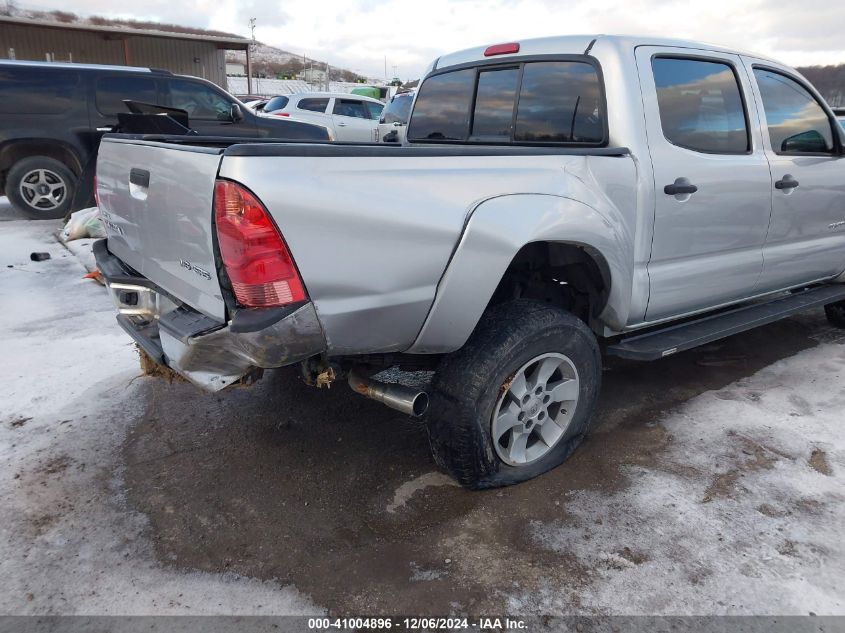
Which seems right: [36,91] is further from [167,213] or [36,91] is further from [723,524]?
[723,524]

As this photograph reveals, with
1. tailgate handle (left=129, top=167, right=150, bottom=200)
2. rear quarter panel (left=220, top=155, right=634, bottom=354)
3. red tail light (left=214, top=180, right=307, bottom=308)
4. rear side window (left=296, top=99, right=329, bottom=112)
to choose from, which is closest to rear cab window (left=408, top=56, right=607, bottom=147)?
rear quarter panel (left=220, top=155, right=634, bottom=354)

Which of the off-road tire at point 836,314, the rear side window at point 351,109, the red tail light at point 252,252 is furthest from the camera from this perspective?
the rear side window at point 351,109

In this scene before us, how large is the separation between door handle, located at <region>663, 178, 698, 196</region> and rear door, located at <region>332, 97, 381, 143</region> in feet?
38.9

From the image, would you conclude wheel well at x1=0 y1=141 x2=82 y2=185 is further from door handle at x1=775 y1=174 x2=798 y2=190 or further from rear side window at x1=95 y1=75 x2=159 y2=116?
door handle at x1=775 y1=174 x2=798 y2=190

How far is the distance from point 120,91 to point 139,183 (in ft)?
23.1

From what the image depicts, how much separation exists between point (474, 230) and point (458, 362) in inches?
22.0

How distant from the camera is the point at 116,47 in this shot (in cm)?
2416

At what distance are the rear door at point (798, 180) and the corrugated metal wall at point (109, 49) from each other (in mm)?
24065

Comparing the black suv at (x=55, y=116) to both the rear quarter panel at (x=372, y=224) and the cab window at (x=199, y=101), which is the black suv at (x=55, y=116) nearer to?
the cab window at (x=199, y=101)

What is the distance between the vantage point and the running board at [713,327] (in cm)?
301

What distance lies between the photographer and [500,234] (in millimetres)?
2387

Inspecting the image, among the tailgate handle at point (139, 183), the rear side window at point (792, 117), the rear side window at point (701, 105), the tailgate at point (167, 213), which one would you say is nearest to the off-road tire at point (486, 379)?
the tailgate at point (167, 213)

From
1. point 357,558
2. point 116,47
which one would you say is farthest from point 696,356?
point 116,47

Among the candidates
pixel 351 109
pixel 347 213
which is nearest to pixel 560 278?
pixel 347 213
